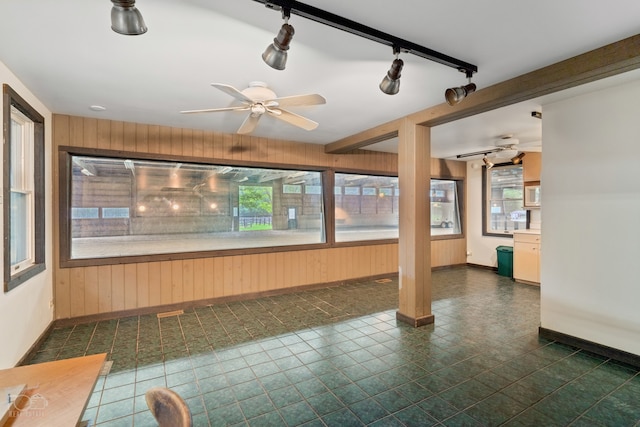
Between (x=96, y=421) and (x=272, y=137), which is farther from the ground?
(x=272, y=137)

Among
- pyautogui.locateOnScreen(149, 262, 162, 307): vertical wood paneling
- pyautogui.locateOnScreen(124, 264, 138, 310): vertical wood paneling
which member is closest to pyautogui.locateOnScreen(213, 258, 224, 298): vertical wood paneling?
pyautogui.locateOnScreen(149, 262, 162, 307): vertical wood paneling

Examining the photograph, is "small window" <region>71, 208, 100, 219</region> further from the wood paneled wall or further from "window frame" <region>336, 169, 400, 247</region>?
"window frame" <region>336, 169, 400, 247</region>

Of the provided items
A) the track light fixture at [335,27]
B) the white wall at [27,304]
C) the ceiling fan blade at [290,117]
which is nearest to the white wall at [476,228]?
the ceiling fan blade at [290,117]

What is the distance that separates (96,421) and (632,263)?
14.8 feet

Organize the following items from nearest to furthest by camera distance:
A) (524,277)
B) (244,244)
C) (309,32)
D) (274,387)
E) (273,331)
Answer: (309,32)
(274,387)
(273,331)
(244,244)
(524,277)

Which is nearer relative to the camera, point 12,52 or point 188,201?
point 12,52

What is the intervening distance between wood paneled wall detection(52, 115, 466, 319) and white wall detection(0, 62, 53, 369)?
0.57ft

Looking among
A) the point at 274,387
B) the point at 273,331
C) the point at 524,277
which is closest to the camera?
the point at 274,387

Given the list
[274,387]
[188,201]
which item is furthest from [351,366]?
[188,201]

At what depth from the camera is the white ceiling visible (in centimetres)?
182

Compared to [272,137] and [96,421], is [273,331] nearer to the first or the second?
[96,421]

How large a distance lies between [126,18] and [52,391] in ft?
5.40

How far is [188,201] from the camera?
4.64 m

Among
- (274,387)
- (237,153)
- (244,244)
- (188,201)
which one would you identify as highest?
(237,153)
